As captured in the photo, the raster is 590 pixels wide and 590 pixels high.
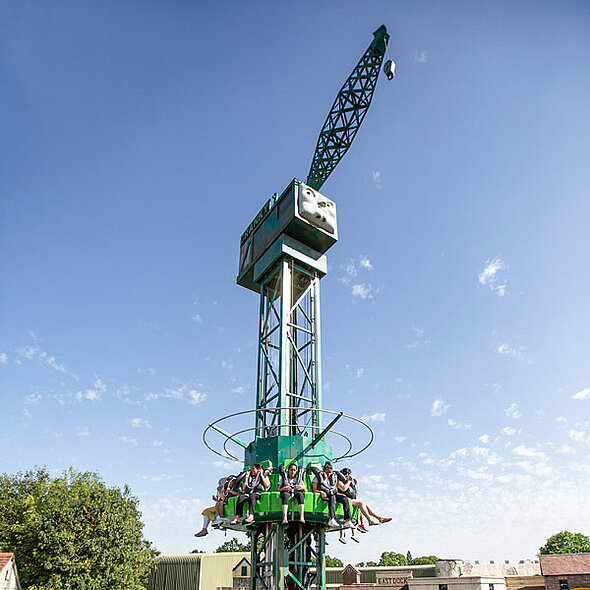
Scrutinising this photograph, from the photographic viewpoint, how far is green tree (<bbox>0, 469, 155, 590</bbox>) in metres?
31.1

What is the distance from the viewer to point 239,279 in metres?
26.1

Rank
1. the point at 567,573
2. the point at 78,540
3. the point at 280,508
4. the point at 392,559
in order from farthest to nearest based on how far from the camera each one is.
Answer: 1. the point at 392,559
2. the point at 567,573
3. the point at 78,540
4. the point at 280,508

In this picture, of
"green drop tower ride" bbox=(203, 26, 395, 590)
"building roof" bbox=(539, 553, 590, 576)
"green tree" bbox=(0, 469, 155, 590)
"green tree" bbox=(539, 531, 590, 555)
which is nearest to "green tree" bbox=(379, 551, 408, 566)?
"green tree" bbox=(539, 531, 590, 555)

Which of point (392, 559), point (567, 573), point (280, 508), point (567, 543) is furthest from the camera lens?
point (392, 559)

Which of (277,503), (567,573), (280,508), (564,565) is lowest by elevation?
(567,573)

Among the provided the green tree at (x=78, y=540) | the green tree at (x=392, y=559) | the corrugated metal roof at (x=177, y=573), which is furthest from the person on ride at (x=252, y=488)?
the green tree at (x=392, y=559)

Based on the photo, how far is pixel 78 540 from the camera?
3212cm

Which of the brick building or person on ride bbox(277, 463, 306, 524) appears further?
the brick building

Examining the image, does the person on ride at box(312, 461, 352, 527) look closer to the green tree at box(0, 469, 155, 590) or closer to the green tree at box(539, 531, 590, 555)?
the green tree at box(0, 469, 155, 590)

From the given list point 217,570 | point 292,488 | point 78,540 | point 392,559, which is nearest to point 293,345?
point 292,488

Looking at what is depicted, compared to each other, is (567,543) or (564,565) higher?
(567,543)

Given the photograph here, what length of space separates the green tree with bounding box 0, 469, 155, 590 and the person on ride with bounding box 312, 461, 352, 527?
900 inches

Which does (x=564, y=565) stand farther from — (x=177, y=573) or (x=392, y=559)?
(x=392, y=559)

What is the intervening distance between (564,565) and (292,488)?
148 ft
